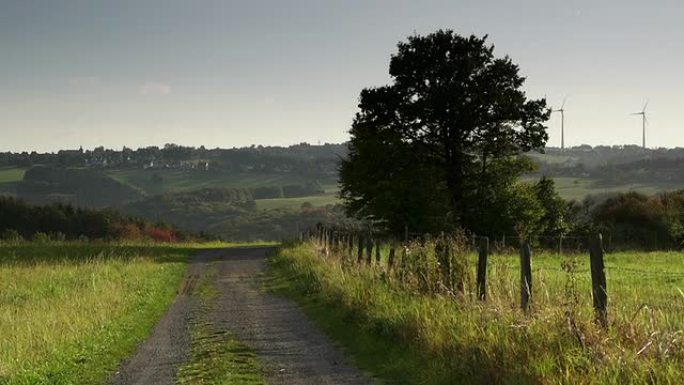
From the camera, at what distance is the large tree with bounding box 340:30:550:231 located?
42812 mm

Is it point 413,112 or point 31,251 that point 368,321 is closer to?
point 413,112

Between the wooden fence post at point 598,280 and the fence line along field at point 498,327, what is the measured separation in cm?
14

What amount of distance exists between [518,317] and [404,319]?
3.02 m

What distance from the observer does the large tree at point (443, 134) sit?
42812 millimetres

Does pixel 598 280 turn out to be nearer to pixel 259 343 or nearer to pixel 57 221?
pixel 259 343

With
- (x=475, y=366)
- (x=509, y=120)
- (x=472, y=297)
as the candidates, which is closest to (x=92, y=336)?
(x=472, y=297)

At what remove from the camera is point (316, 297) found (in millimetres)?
21047

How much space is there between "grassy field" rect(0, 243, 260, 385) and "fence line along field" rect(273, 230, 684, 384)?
514 cm

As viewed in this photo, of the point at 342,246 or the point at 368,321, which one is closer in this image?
the point at 368,321

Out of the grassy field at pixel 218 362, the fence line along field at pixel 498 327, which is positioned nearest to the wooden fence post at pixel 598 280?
the fence line along field at pixel 498 327

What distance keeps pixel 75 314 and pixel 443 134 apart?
31065mm

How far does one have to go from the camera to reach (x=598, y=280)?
32.4ft

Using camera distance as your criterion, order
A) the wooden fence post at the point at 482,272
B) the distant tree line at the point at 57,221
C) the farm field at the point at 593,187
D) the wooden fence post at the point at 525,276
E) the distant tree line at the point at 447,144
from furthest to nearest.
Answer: the farm field at the point at 593,187
the distant tree line at the point at 57,221
the distant tree line at the point at 447,144
the wooden fence post at the point at 482,272
the wooden fence post at the point at 525,276

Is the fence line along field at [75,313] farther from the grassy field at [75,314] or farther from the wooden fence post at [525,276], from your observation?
the wooden fence post at [525,276]
